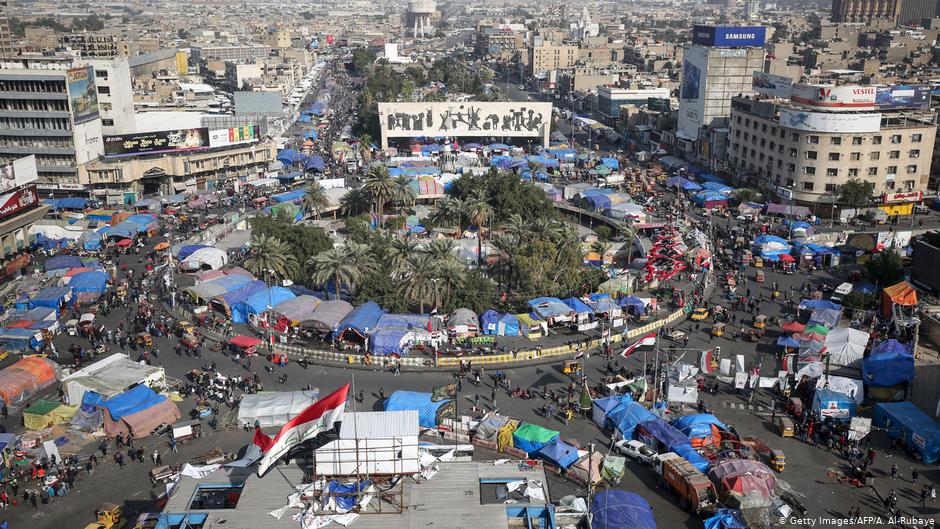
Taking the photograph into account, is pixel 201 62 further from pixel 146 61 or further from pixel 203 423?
pixel 203 423

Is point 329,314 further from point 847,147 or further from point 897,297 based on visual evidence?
point 847,147

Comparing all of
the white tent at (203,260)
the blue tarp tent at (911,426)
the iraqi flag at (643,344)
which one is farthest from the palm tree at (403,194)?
the blue tarp tent at (911,426)

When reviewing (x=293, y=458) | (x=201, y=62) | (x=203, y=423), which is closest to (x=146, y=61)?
(x=201, y=62)

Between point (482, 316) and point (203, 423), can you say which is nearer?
point (203, 423)

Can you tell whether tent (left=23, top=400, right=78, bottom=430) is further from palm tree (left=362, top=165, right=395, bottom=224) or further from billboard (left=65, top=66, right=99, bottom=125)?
billboard (left=65, top=66, right=99, bottom=125)

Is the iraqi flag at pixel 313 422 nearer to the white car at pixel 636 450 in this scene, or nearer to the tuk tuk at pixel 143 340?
the white car at pixel 636 450

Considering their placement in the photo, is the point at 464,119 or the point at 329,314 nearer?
the point at 329,314

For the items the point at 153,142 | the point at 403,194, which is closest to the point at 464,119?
the point at 403,194
